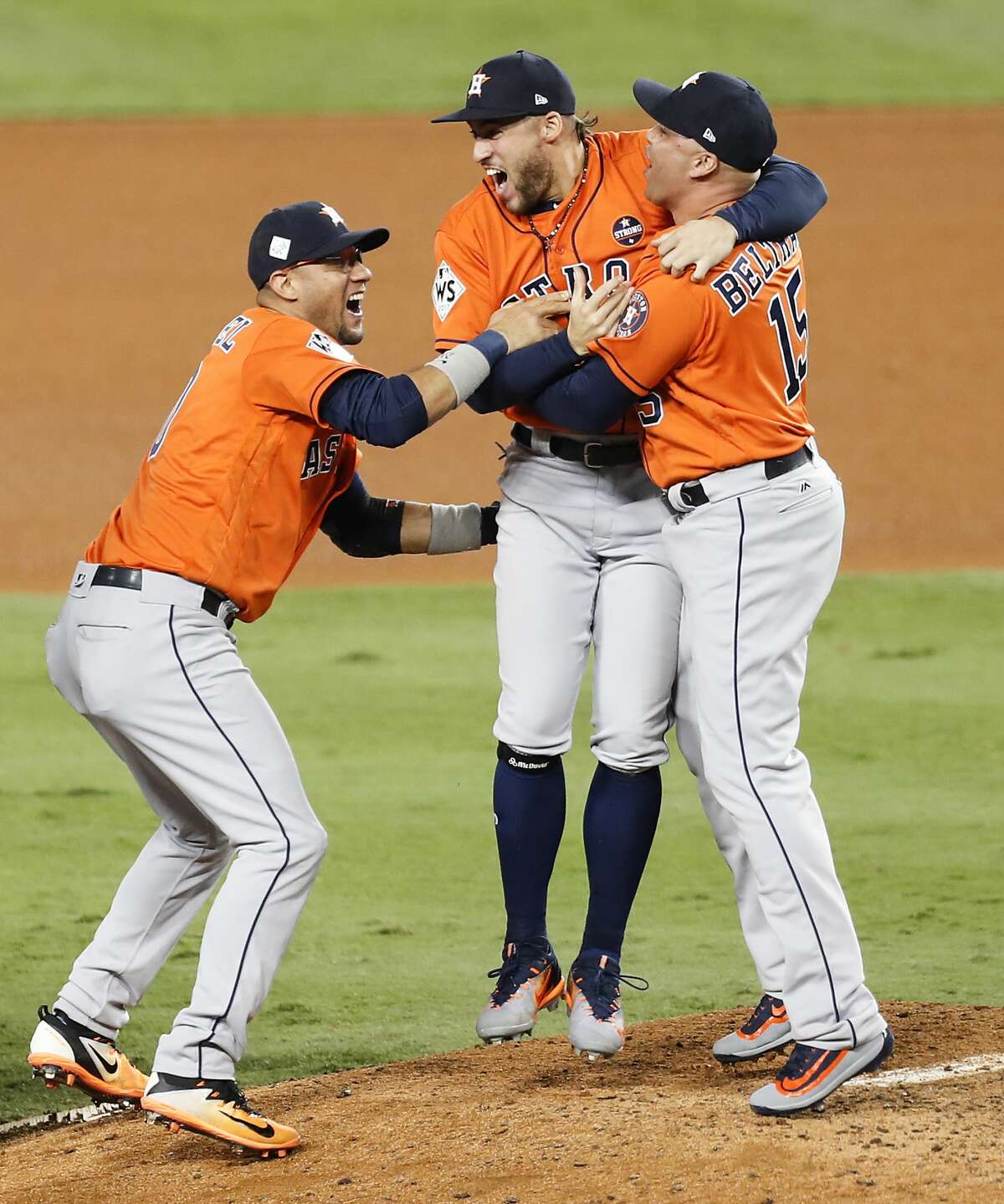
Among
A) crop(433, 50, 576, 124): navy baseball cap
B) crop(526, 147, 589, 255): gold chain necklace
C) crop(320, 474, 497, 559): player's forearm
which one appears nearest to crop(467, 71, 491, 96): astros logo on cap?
crop(433, 50, 576, 124): navy baseball cap

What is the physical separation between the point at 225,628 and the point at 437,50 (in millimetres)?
22408

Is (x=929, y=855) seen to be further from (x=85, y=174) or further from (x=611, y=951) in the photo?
(x=85, y=174)

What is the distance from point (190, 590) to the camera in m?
3.80

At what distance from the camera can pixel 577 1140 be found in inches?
135

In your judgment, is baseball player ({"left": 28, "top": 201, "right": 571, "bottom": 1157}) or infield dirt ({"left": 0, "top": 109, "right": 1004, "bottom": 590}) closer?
baseball player ({"left": 28, "top": 201, "right": 571, "bottom": 1157})

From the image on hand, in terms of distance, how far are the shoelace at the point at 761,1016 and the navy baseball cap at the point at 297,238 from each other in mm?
1882

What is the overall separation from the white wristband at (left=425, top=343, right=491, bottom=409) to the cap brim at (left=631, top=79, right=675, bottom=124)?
0.61m

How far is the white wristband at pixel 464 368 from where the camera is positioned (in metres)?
3.77

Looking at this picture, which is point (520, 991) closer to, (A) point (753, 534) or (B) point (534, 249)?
(A) point (753, 534)

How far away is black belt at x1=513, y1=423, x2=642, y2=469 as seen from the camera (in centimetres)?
406

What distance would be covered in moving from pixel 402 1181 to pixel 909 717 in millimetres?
4703

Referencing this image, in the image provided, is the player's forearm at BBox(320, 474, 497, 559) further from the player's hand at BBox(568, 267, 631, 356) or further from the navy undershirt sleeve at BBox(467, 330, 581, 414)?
the player's hand at BBox(568, 267, 631, 356)

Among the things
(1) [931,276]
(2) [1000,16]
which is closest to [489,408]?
(1) [931,276]

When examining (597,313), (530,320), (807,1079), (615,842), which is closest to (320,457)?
(530,320)
